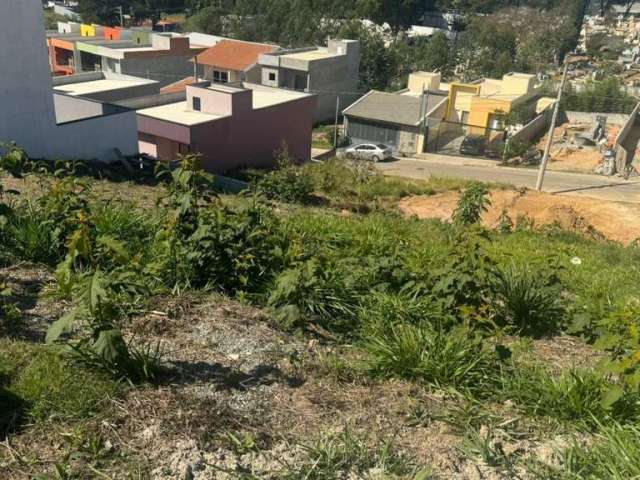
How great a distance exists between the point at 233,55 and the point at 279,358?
42684mm

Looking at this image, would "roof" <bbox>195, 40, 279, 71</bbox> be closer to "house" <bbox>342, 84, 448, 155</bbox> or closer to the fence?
"house" <bbox>342, 84, 448, 155</bbox>

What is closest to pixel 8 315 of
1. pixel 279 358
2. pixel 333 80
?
pixel 279 358

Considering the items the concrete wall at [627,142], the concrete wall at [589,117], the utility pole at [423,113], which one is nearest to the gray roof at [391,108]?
the utility pole at [423,113]

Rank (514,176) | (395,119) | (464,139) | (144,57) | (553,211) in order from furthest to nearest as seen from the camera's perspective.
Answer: (144,57)
(464,139)
(395,119)
(514,176)
(553,211)

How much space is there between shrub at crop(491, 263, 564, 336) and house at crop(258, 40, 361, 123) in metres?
36.2

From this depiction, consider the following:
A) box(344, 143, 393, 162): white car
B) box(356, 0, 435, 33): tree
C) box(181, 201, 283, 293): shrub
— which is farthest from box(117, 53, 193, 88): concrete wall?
box(181, 201, 283, 293): shrub

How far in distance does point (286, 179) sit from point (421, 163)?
18673mm

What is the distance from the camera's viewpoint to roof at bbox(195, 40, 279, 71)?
42697 millimetres

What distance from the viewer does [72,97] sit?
802 inches

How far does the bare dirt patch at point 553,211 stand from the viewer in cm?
1424

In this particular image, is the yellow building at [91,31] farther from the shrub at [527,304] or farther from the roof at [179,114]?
the shrub at [527,304]

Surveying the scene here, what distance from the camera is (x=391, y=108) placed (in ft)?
121

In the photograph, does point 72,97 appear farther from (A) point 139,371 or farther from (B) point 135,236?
(A) point 139,371

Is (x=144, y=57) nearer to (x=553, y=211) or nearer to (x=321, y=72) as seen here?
(x=321, y=72)
